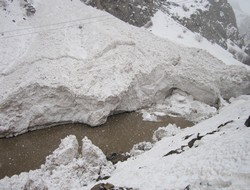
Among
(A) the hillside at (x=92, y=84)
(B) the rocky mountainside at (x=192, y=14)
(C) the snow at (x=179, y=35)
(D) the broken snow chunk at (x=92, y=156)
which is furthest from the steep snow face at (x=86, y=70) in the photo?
(D) the broken snow chunk at (x=92, y=156)

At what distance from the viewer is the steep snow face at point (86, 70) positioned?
18984 mm

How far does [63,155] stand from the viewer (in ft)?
44.5

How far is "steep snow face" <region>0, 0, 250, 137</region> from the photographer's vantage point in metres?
19.0

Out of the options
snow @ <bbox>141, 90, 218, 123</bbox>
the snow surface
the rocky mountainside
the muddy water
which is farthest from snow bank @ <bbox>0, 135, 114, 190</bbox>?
the rocky mountainside

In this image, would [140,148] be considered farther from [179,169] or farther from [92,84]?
[179,169]

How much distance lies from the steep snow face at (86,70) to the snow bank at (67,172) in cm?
540

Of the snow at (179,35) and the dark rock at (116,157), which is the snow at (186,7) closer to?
the snow at (179,35)

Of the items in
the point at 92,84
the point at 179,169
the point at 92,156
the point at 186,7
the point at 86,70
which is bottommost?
the point at 92,156

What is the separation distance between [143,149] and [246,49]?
37.8 m

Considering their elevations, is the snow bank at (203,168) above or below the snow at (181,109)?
above

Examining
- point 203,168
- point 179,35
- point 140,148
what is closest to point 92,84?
point 140,148

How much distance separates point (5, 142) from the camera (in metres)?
17.4

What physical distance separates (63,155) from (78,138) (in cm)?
421

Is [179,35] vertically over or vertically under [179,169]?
under
